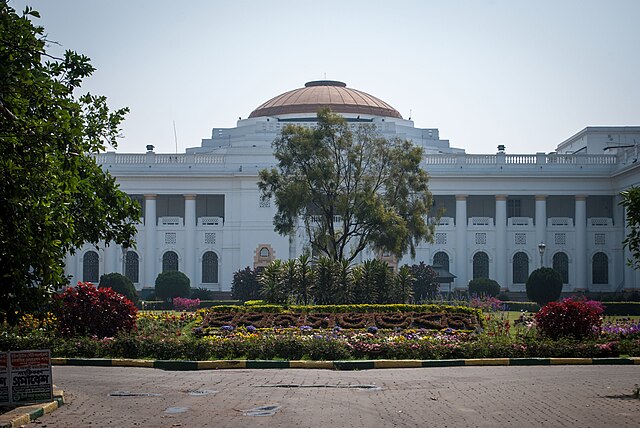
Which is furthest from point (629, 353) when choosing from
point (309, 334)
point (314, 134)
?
point (314, 134)

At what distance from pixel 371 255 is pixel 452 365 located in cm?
4432

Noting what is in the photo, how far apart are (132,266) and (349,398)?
53249 mm

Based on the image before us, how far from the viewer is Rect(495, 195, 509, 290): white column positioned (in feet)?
219

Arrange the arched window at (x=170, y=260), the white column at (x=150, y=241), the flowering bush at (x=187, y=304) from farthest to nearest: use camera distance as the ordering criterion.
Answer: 1. the arched window at (x=170, y=260)
2. the white column at (x=150, y=241)
3. the flowering bush at (x=187, y=304)

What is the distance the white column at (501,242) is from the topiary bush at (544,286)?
37.5 feet

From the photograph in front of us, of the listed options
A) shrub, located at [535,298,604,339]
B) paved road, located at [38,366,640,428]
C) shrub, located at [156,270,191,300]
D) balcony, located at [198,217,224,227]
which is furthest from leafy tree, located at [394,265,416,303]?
balcony, located at [198,217,224,227]

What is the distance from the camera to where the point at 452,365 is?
21.6m

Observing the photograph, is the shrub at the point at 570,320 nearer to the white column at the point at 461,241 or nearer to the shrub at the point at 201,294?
the shrub at the point at 201,294

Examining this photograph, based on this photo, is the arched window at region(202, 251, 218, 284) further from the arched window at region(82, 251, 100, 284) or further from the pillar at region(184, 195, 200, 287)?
the arched window at region(82, 251, 100, 284)

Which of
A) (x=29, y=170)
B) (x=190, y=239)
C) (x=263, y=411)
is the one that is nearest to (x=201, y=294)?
(x=190, y=239)

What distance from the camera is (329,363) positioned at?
2106 centimetres

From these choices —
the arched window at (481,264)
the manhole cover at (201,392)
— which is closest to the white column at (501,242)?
the arched window at (481,264)

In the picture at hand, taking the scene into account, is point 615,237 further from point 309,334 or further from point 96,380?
point 96,380

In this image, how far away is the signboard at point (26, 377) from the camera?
1421cm
